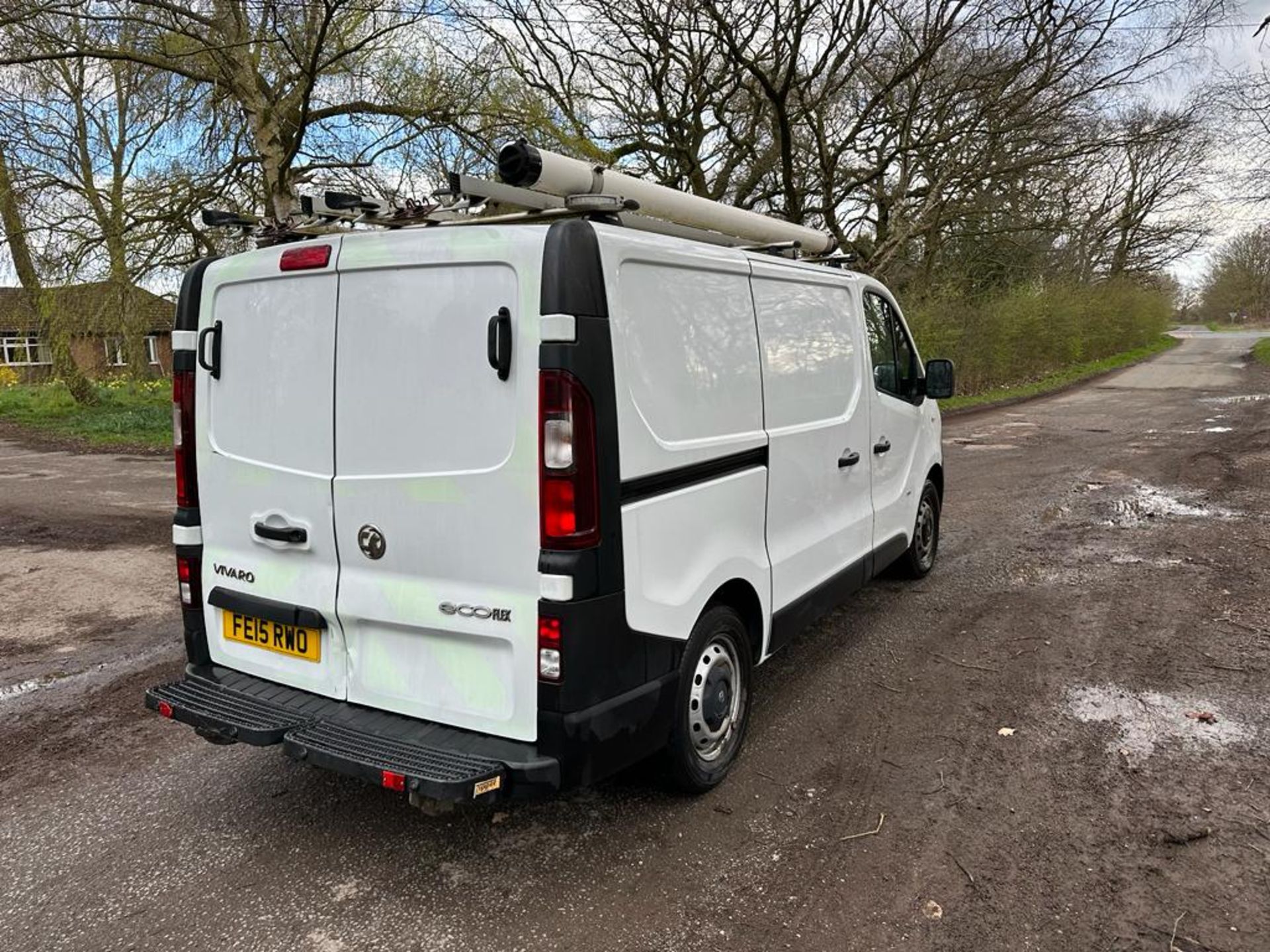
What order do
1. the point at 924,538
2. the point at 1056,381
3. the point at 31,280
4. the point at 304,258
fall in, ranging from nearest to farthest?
the point at 304,258 → the point at 924,538 → the point at 31,280 → the point at 1056,381

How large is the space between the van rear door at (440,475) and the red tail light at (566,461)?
2.0 inches

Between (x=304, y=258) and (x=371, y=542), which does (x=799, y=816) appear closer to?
(x=371, y=542)

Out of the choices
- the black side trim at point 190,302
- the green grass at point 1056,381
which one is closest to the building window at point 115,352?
the black side trim at point 190,302

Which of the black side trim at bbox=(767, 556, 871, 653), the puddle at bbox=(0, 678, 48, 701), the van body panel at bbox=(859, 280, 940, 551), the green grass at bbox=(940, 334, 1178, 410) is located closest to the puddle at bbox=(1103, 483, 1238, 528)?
the van body panel at bbox=(859, 280, 940, 551)

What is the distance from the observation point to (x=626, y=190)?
3174mm

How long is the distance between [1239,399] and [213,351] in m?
20.8

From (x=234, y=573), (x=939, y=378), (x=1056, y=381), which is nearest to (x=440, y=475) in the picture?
(x=234, y=573)

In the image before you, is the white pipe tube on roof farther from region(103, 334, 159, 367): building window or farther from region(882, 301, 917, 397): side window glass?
region(103, 334, 159, 367): building window

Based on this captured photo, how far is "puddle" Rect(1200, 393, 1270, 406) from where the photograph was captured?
17.5 metres

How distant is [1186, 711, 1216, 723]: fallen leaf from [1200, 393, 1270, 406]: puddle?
16538mm

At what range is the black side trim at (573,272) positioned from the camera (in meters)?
2.55

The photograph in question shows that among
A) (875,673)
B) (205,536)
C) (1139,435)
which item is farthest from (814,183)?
(205,536)

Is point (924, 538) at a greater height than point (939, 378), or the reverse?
point (939, 378)

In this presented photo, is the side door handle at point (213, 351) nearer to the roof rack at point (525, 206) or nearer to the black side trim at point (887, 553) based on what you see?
the roof rack at point (525, 206)
